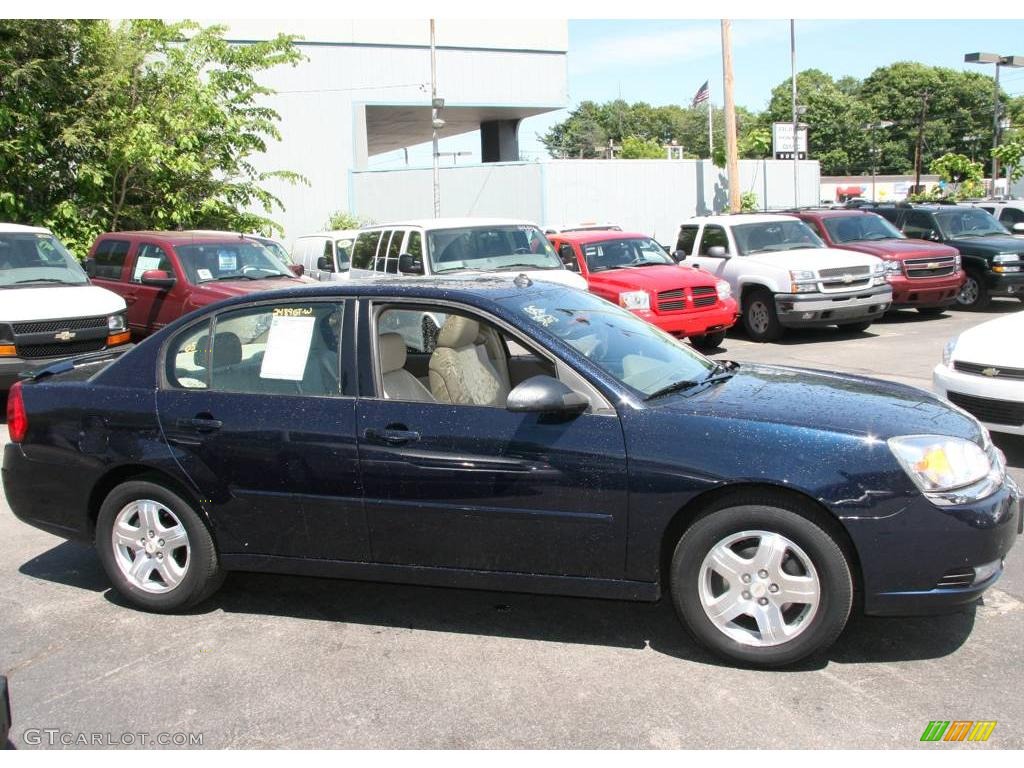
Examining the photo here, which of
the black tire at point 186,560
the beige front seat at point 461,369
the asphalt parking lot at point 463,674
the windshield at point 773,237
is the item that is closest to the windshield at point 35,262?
the asphalt parking lot at point 463,674

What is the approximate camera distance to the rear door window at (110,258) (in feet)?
44.1

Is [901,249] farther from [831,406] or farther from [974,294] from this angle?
[831,406]

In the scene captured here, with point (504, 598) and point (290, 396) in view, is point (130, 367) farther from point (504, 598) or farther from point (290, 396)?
point (504, 598)

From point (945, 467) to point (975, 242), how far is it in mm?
14518

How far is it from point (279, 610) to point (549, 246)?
936 cm

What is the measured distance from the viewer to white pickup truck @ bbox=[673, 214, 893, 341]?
1389 cm

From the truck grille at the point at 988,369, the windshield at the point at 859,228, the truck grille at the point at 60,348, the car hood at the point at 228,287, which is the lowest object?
the truck grille at the point at 988,369

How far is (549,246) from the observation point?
535 inches

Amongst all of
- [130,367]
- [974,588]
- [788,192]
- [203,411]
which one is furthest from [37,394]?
[788,192]

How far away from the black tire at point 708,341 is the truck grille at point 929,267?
3.52 metres

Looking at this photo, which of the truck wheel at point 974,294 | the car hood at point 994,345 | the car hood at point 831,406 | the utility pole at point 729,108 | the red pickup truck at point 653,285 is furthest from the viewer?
the utility pole at point 729,108

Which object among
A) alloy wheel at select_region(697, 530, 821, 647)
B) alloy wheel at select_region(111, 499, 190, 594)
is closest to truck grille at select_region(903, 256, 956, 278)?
alloy wheel at select_region(697, 530, 821, 647)

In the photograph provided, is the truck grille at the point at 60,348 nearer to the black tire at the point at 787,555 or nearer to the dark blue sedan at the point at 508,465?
the dark blue sedan at the point at 508,465

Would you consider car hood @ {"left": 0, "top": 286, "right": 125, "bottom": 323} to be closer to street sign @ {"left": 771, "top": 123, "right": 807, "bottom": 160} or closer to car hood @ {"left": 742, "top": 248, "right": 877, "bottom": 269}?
car hood @ {"left": 742, "top": 248, "right": 877, "bottom": 269}
